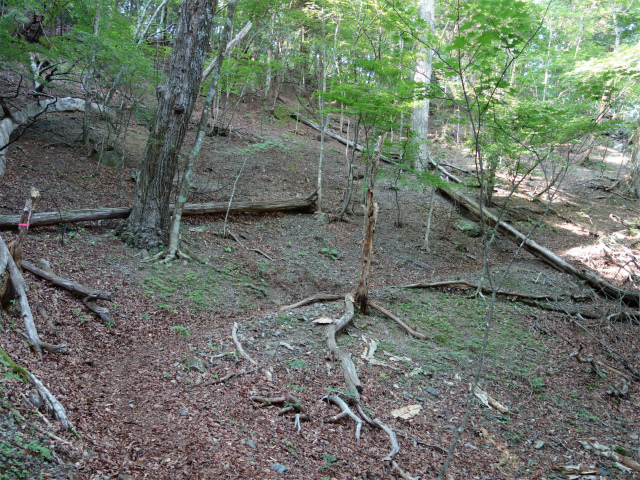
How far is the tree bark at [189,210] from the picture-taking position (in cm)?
687

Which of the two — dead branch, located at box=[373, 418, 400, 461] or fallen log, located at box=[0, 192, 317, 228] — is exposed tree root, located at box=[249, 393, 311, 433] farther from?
fallen log, located at box=[0, 192, 317, 228]

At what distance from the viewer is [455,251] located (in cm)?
1143

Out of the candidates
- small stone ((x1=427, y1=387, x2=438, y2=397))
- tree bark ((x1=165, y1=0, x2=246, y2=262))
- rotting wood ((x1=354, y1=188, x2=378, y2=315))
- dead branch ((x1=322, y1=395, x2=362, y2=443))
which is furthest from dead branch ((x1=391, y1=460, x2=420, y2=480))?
tree bark ((x1=165, y1=0, x2=246, y2=262))

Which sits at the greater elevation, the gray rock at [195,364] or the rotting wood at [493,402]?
the gray rock at [195,364]

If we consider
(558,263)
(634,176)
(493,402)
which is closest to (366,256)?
(493,402)

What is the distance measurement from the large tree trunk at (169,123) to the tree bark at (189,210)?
644 millimetres

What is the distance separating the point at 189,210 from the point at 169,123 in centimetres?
232

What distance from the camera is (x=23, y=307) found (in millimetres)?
4020

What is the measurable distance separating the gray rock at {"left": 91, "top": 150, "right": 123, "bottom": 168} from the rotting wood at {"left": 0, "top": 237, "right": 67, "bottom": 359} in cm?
709

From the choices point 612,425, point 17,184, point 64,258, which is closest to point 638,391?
point 612,425

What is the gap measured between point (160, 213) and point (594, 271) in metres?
10.7

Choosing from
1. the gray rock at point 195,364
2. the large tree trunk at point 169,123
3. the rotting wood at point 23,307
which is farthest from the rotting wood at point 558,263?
the rotting wood at point 23,307

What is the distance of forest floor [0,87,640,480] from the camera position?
124 inches

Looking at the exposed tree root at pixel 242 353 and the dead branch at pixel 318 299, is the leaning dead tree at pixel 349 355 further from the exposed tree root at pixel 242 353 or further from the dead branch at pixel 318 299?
the exposed tree root at pixel 242 353
